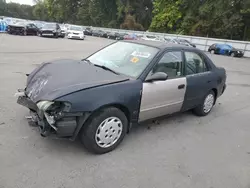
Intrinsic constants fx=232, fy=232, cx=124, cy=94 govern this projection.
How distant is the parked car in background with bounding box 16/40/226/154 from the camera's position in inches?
114

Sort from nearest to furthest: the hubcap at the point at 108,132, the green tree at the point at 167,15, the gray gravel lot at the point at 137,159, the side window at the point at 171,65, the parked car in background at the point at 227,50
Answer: the gray gravel lot at the point at 137,159
the hubcap at the point at 108,132
the side window at the point at 171,65
the parked car in background at the point at 227,50
the green tree at the point at 167,15

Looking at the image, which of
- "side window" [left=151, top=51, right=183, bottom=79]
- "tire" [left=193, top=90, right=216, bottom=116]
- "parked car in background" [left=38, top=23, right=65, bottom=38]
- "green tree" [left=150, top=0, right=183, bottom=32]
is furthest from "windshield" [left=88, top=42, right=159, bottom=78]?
"green tree" [left=150, top=0, right=183, bottom=32]

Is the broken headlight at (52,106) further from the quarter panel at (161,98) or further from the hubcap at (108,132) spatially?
the quarter panel at (161,98)

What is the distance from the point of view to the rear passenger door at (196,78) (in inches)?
170

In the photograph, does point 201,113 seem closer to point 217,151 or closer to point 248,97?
point 217,151

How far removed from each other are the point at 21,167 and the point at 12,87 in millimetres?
3517

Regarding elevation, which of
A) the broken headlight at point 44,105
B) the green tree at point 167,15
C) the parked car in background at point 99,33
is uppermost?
the green tree at point 167,15

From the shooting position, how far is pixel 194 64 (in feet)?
14.8

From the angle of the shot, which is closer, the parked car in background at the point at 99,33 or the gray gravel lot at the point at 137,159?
the gray gravel lot at the point at 137,159

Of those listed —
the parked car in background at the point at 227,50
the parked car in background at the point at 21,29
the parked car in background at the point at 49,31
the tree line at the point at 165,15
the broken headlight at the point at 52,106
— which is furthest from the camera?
the tree line at the point at 165,15

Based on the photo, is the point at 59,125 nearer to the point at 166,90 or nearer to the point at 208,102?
the point at 166,90

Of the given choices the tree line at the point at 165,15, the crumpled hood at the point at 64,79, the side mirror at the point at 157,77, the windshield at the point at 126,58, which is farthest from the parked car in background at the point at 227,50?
the crumpled hood at the point at 64,79

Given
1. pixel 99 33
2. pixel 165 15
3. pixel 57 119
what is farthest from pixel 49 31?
pixel 165 15

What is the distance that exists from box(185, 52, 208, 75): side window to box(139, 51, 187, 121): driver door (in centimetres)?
20
